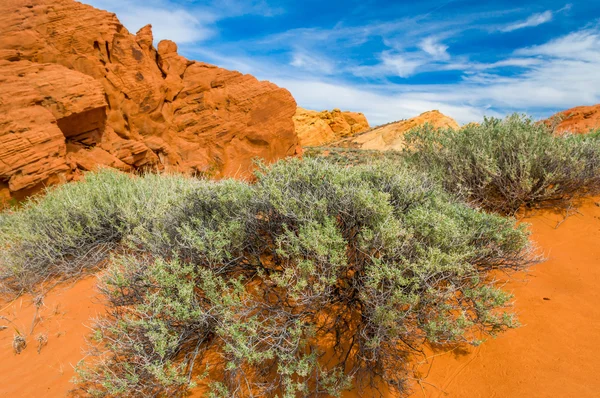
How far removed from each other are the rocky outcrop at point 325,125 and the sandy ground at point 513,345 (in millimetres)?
23751

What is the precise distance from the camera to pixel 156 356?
264cm

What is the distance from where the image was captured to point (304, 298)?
249 centimetres

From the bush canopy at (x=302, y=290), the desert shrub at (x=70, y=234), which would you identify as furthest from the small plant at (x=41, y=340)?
the desert shrub at (x=70, y=234)

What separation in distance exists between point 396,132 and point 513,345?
19436 millimetres

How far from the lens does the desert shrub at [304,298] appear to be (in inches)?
95.7

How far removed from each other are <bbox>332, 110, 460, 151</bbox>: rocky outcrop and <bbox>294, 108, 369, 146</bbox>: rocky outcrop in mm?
6294

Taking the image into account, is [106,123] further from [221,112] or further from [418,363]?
[418,363]

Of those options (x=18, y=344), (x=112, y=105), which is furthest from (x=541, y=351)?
(x=112, y=105)

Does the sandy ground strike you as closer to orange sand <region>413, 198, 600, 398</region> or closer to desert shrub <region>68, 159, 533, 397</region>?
orange sand <region>413, 198, 600, 398</region>

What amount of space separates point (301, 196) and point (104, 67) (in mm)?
9637

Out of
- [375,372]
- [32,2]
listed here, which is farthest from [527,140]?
[32,2]

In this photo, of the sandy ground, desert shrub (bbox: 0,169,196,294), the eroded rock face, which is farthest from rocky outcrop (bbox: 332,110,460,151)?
desert shrub (bbox: 0,169,196,294)

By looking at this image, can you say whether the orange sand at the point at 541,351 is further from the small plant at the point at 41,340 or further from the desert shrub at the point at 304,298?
the small plant at the point at 41,340

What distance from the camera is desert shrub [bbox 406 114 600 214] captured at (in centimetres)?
519
